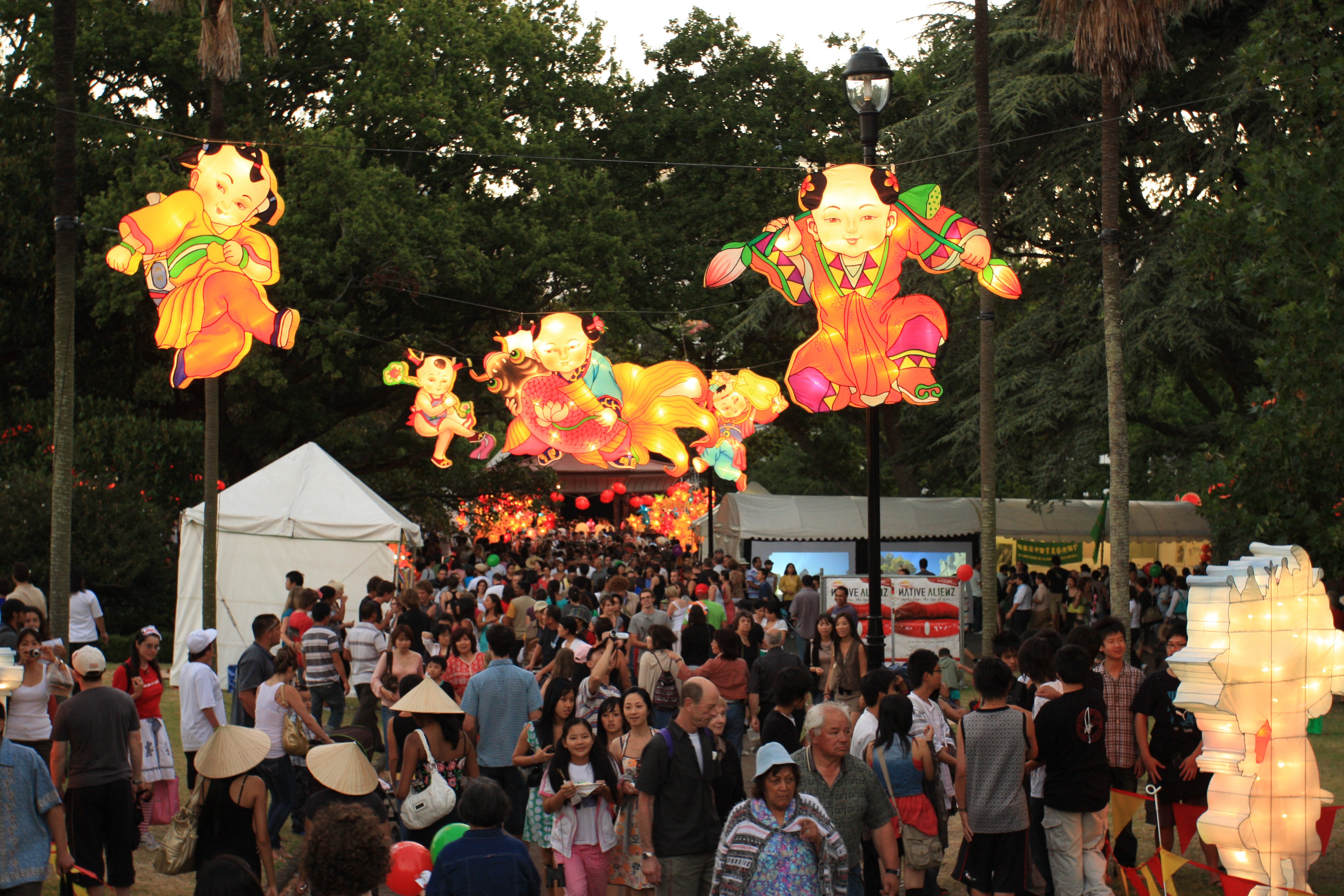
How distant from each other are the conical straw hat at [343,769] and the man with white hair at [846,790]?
203 cm

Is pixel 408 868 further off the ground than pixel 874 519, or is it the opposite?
pixel 874 519

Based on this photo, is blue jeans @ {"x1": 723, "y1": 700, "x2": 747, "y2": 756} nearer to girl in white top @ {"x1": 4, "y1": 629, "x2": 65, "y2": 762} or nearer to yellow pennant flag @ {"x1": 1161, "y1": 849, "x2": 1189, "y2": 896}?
yellow pennant flag @ {"x1": 1161, "y1": 849, "x2": 1189, "y2": 896}

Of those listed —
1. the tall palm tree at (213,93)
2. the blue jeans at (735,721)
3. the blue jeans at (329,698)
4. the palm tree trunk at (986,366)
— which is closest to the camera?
the blue jeans at (735,721)

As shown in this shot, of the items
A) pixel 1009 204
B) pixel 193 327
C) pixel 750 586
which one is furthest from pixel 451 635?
pixel 1009 204

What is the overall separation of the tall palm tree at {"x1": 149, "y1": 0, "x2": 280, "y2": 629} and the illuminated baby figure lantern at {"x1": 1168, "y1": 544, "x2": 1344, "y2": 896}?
10463 mm

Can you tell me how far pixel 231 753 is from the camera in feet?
19.7

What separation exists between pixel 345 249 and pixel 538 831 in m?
17.8

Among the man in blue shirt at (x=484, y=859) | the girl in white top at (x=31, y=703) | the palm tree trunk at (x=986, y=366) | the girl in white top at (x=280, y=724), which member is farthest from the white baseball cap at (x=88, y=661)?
the palm tree trunk at (x=986, y=366)

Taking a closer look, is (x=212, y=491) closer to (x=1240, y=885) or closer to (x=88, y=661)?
(x=88, y=661)

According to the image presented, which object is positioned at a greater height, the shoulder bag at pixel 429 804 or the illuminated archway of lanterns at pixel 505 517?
the illuminated archway of lanterns at pixel 505 517

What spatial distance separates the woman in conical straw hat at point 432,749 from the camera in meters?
6.92

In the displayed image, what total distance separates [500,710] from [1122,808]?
399 centimetres

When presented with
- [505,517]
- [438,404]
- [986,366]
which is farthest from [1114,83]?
[505,517]

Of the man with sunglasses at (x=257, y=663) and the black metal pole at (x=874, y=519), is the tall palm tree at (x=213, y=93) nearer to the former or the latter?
the man with sunglasses at (x=257, y=663)
